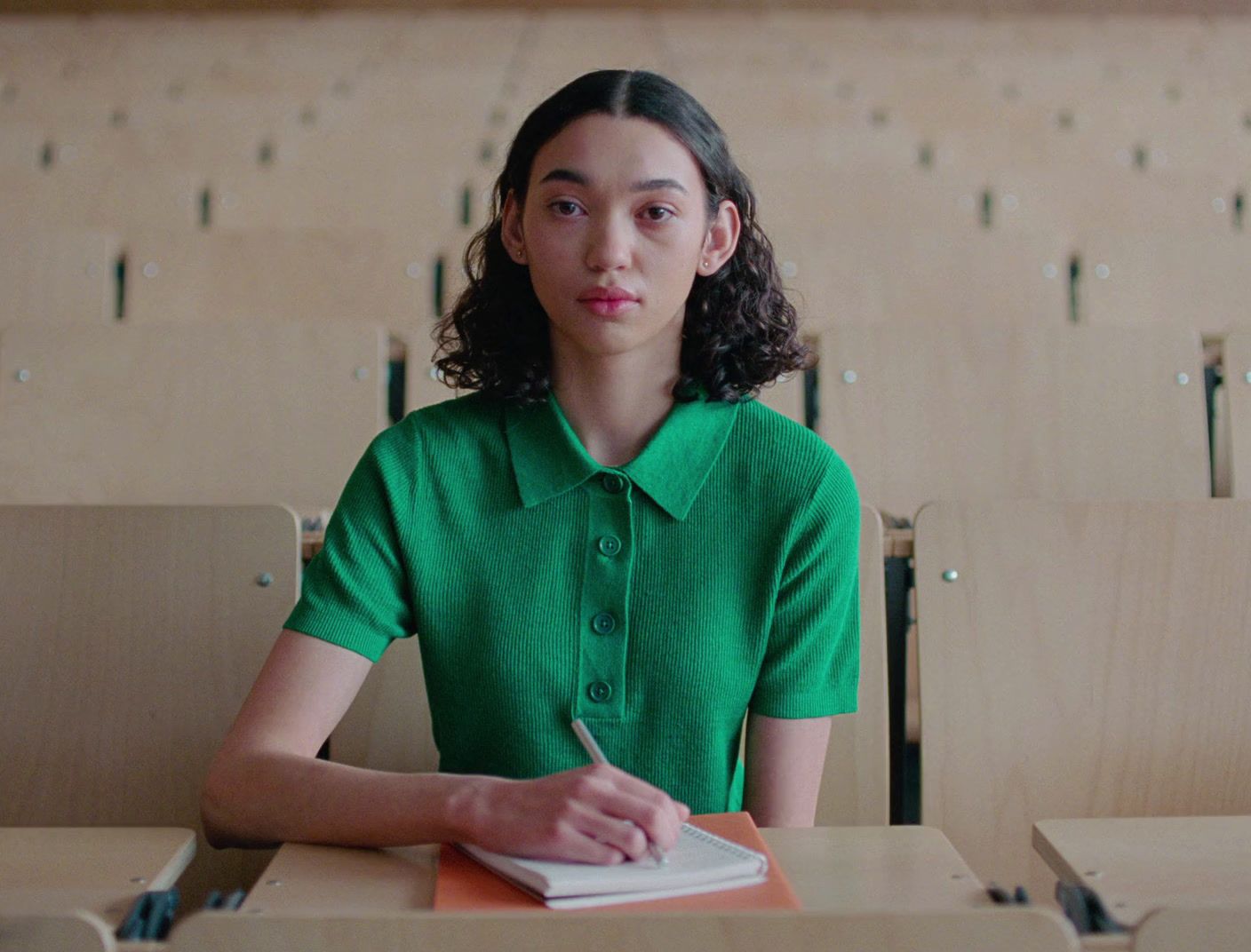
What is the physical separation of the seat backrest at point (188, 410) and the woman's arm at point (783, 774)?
2.38 feet

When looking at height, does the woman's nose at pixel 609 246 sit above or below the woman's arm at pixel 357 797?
above

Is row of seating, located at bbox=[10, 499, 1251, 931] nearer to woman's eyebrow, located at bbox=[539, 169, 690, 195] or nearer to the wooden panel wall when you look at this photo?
woman's eyebrow, located at bbox=[539, 169, 690, 195]

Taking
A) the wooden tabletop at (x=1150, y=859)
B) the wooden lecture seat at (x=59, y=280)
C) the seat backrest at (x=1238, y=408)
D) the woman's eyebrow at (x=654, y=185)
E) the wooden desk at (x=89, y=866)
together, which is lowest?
the wooden desk at (x=89, y=866)

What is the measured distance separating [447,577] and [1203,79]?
10.9 ft

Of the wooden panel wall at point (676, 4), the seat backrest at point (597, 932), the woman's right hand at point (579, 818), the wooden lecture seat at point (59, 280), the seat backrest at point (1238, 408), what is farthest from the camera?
the wooden panel wall at point (676, 4)

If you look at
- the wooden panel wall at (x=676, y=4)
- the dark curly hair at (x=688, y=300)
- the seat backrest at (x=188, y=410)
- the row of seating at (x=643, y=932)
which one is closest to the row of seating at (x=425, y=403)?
the seat backrest at (x=188, y=410)

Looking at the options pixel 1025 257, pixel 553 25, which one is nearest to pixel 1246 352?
pixel 1025 257

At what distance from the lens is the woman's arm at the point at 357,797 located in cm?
59

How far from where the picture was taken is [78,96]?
10.4 feet

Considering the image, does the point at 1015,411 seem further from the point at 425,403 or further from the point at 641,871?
the point at 641,871

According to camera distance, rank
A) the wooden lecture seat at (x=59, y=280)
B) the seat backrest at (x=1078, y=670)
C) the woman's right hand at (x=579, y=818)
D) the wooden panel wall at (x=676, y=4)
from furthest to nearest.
→ the wooden panel wall at (x=676, y=4) → the wooden lecture seat at (x=59, y=280) → the seat backrest at (x=1078, y=670) → the woman's right hand at (x=579, y=818)

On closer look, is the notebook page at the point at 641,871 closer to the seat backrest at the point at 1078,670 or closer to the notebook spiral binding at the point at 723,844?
the notebook spiral binding at the point at 723,844

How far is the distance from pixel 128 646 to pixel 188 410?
0.50m

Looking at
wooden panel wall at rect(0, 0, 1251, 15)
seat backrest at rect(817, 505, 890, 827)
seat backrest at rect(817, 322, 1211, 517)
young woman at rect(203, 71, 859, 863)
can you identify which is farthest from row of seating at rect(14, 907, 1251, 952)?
wooden panel wall at rect(0, 0, 1251, 15)
